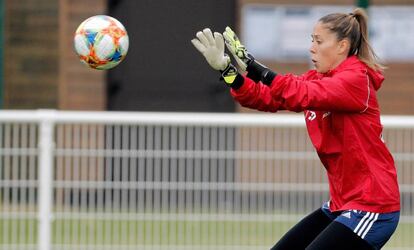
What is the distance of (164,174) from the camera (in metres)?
9.25

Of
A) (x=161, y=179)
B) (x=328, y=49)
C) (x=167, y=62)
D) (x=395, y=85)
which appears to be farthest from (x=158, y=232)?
(x=395, y=85)

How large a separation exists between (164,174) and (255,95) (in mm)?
3175

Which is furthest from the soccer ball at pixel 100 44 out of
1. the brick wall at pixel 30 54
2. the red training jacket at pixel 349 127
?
the brick wall at pixel 30 54

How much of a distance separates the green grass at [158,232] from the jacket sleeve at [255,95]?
3216 mm

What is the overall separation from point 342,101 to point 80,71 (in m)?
7.41

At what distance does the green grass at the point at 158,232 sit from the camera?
9.33m

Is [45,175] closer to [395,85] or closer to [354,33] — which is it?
[354,33]

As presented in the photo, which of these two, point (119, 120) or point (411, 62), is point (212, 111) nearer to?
point (411, 62)

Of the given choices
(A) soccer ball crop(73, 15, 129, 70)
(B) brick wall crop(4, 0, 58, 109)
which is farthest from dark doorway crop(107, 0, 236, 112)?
(A) soccer ball crop(73, 15, 129, 70)

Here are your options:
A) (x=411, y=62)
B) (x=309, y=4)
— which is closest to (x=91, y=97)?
(x=309, y=4)

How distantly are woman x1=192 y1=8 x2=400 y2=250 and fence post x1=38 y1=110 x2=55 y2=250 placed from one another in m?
3.17

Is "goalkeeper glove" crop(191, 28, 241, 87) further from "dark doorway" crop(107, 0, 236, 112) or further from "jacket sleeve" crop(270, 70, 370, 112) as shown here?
"dark doorway" crop(107, 0, 236, 112)

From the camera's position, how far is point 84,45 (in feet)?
22.2

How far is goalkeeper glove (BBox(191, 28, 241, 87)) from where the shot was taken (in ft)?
20.1
